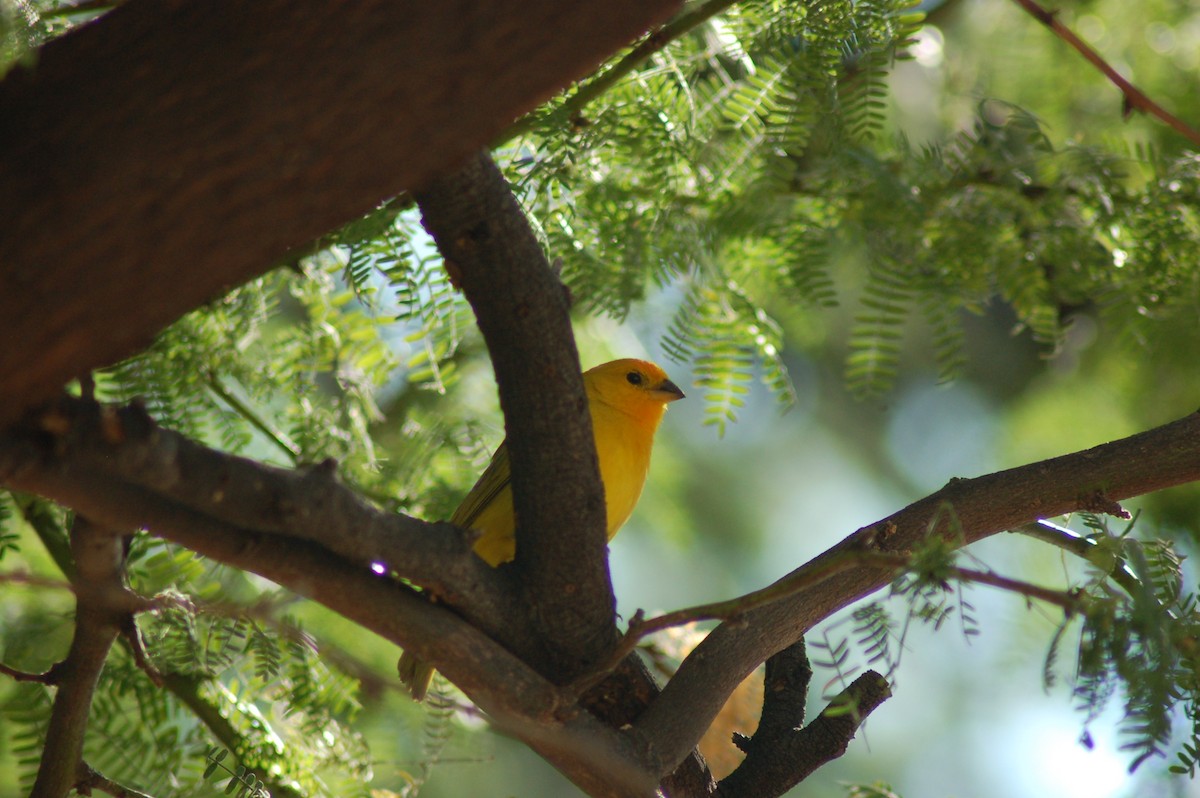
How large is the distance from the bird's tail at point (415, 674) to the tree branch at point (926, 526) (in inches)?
37.1

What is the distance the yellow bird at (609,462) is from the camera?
3.37m

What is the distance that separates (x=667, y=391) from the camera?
4.24m

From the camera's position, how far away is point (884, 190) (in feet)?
11.8

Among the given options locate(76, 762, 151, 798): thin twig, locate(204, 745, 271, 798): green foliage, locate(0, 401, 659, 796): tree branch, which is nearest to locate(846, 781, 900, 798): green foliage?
locate(0, 401, 659, 796): tree branch

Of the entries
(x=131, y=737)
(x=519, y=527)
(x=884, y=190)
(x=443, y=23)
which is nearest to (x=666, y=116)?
(x=884, y=190)

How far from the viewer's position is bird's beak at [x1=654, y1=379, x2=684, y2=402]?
4215 mm

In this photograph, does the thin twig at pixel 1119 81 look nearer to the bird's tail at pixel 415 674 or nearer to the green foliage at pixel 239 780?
the bird's tail at pixel 415 674

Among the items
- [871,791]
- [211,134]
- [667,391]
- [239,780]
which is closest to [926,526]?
[871,791]

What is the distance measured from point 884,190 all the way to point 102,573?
263 centimetres

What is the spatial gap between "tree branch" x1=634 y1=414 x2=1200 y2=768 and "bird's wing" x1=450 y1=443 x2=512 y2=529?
1013mm

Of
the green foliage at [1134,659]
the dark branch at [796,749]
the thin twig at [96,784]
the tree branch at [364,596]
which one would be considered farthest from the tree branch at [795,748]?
the thin twig at [96,784]

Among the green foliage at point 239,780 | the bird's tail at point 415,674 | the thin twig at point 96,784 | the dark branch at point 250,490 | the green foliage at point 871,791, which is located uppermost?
the dark branch at point 250,490

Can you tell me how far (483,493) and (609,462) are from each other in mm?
545

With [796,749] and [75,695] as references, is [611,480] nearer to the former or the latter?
[796,749]
